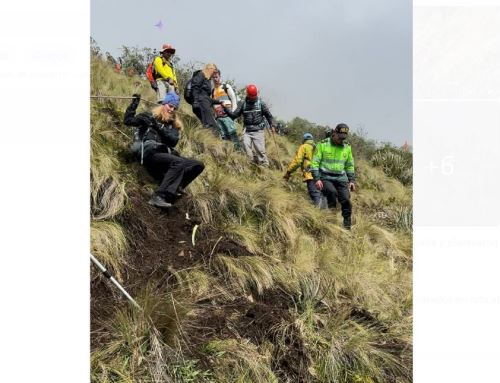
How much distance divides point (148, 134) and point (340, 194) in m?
4.07

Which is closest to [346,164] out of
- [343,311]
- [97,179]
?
[343,311]

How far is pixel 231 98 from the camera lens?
1085 centimetres

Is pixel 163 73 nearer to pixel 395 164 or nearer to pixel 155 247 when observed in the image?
pixel 155 247

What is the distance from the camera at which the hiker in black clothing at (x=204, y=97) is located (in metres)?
10.1

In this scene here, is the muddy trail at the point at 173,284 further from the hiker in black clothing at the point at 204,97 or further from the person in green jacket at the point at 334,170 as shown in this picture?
the hiker in black clothing at the point at 204,97

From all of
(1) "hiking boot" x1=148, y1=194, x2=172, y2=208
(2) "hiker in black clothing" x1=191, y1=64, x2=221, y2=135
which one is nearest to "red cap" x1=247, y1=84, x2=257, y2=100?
(2) "hiker in black clothing" x1=191, y1=64, x2=221, y2=135

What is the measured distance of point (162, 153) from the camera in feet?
20.7

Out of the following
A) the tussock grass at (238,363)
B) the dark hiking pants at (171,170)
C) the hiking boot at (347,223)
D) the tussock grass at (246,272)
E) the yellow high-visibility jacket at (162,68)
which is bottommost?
the tussock grass at (238,363)

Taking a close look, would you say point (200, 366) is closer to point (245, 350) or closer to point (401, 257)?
point (245, 350)

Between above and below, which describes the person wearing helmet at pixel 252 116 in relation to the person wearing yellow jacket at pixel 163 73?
below

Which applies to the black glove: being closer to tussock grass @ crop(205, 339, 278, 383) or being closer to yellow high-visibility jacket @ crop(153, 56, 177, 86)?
tussock grass @ crop(205, 339, 278, 383)

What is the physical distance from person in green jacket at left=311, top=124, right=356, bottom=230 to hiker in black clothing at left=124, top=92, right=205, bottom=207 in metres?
3.16

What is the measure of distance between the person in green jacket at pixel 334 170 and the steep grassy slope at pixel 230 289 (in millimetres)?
647

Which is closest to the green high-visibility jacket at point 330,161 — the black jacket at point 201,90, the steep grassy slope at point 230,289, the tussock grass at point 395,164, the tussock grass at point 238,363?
the steep grassy slope at point 230,289
